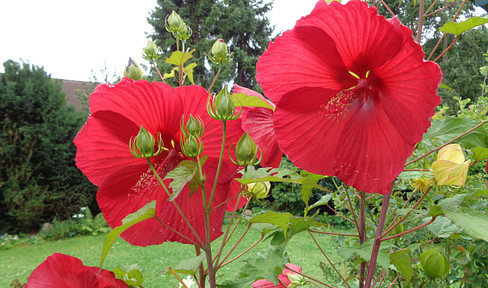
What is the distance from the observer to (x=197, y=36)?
10000 millimetres

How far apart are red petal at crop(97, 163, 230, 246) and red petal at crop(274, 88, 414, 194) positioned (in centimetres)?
10

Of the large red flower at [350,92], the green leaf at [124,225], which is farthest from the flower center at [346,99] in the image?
the green leaf at [124,225]

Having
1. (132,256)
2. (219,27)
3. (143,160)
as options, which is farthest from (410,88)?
(219,27)

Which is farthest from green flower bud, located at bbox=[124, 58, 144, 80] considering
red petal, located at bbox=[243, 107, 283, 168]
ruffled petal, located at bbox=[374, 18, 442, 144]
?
ruffled petal, located at bbox=[374, 18, 442, 144]

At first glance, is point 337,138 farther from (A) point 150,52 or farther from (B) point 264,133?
(A) point 150,52

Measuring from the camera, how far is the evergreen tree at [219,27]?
9547mm

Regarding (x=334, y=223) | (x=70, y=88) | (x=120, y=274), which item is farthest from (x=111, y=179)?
(x=70, y=88)

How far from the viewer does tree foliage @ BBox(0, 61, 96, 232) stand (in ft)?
18.0

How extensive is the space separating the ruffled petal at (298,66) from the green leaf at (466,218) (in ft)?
0.60

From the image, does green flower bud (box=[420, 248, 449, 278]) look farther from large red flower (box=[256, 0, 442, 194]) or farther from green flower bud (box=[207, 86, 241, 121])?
green flower bud (box=[207, 86, 241, 121])

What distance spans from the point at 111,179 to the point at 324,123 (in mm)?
246

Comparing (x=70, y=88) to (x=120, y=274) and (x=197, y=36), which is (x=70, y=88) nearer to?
(x=197, y=36)

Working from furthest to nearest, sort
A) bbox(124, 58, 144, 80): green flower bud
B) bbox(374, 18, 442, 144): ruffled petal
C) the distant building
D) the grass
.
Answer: the distant building → the grass → bbox(124, 58, 144, 80): green flower bud → bbox(374, 18, 442, 144): ruffled petal

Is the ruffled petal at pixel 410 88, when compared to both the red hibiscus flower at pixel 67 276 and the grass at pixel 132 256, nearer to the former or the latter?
the red hibiscus flower at pixel 67 276
